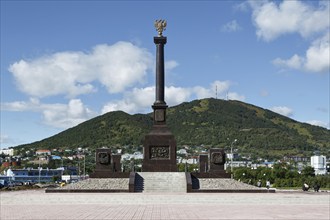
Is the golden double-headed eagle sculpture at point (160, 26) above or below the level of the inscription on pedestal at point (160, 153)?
above

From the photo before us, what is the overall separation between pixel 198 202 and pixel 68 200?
703 centimetres

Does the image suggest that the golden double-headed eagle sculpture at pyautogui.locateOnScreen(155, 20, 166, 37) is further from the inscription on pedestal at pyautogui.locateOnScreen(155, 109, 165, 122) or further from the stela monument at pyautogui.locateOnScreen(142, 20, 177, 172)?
the inscription on pedestal at pyautogui.locateOnScreen(155, 109, 165, 122)

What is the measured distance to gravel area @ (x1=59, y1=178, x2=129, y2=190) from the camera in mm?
37344

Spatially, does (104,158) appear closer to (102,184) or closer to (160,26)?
(102,184)

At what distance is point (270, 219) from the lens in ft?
58.2

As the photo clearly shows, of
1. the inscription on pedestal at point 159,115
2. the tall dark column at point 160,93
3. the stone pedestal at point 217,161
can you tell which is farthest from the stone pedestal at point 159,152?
the stone pedestal at point 217,161

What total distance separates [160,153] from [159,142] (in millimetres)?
913

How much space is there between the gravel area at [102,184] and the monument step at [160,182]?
3.39 ft

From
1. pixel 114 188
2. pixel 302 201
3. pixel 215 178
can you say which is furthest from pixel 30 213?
pixel 215 178

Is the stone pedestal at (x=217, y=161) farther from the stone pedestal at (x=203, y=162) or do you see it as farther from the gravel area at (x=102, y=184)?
the gravel area at (x=102, y=184)

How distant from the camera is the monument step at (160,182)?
37594 mm

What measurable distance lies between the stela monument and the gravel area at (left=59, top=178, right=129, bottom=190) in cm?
373

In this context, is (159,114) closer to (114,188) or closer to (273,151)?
(114,188)

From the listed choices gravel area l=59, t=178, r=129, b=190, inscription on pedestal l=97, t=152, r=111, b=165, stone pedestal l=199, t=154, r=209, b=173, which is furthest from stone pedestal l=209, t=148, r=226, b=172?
inscription on pedestal l=97, t=152, r=111, b=165
